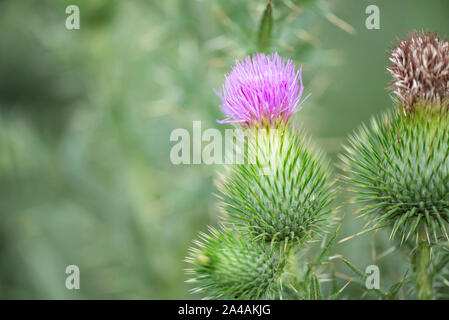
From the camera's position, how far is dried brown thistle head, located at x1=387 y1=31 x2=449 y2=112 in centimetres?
237

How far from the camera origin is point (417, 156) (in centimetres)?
245

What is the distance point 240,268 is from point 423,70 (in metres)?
1.28

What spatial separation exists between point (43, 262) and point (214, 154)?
257cm

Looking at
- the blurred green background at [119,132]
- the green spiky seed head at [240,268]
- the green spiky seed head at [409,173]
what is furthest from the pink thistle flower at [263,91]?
the blurred green background at [119,132]

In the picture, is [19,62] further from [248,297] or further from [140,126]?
[248,297]

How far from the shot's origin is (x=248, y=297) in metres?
2.39

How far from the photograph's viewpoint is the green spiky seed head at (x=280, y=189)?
7.96 feet

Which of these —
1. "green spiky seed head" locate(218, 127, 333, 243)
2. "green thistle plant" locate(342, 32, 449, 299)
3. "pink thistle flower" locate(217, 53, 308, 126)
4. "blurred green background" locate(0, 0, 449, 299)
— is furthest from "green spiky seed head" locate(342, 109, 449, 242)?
"blurred green background" locate(0, 0, 449, 299)

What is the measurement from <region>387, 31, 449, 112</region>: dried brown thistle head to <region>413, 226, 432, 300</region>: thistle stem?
63 centimetres

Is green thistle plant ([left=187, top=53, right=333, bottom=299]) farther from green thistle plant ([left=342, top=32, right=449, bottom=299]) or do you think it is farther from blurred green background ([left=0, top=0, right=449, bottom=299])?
blurred green background ([left=0, top=0, right=449, bottom=299])

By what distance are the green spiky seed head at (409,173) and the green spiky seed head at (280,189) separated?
0.22 metres

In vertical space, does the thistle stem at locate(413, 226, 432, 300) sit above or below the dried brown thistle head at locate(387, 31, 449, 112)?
below

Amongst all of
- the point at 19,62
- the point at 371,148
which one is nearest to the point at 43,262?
the point at 19,62

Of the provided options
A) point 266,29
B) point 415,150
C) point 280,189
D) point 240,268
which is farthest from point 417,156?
point 266,29
